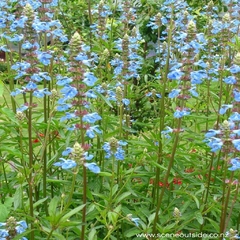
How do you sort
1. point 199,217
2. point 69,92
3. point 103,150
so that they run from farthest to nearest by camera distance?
point 103,150, point 199,217, point 69,92

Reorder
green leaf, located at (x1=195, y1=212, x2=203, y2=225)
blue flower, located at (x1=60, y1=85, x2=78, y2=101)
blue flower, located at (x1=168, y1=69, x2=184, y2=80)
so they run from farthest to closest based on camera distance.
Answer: green leaf, located at (x1=195, y1=212, x2=203, y2=225)
blue flower, located at (x1=168, y1=69, x2=184, y2=80)
blue flower, located at (x1=60, y1=85, x2=78, y2=101)

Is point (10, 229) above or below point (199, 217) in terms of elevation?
above

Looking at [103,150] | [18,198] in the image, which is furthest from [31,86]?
[103,150]

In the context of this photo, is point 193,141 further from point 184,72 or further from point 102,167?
point 184,72

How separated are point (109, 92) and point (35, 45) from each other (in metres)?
1.07

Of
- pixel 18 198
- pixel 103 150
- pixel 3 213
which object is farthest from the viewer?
pixel 103 150

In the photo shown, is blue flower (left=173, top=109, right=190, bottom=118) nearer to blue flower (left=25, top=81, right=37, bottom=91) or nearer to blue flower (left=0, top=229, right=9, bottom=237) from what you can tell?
blue flower (left=25, top=81, right=37, bottom=91)

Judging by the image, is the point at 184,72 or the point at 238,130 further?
the point at 184,72

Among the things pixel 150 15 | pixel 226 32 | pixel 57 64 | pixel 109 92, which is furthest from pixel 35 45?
pixel 150 15

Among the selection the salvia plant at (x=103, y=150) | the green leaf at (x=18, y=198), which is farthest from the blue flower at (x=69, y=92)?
the green leaf at (x=18, y=198)

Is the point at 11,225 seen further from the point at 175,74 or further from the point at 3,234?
the point at 175,74

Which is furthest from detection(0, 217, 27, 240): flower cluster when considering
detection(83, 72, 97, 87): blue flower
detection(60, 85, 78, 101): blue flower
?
detection(83, 72, 97, 87): blue flower

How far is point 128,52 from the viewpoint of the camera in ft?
11.9

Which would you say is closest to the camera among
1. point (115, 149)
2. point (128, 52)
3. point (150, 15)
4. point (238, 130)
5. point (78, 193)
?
point (238, 130)
